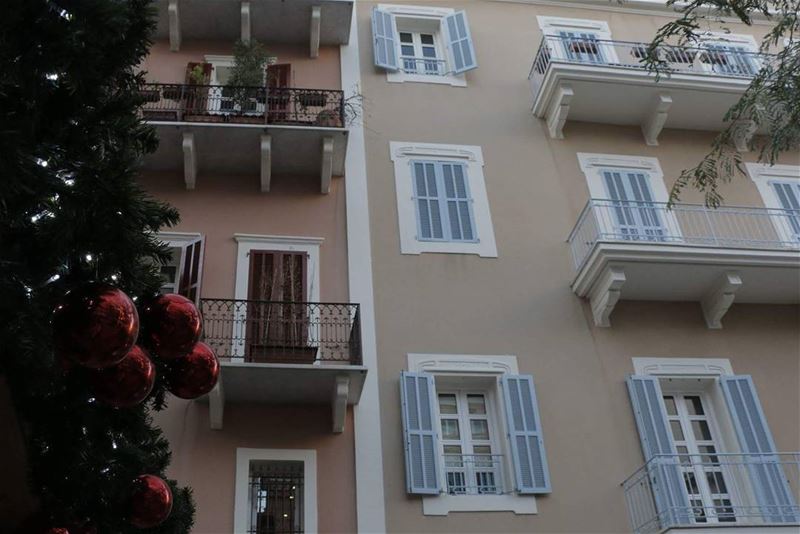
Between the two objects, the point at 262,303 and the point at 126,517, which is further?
the point at 262,303

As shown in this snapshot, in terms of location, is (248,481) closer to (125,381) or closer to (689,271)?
(125,381)

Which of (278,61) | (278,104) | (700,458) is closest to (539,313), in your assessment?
(700,458)

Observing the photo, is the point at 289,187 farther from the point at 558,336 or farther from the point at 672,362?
the point at 672,362

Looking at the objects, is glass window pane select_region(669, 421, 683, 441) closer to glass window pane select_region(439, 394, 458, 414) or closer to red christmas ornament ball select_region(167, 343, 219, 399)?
glass window pane select_region(439, 394, 458, 414)

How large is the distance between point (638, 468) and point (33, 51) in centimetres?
827

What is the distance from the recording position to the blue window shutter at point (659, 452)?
8.35 meters

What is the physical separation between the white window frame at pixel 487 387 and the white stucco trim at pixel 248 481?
4.65 ft

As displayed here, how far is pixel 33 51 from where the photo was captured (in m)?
2.74

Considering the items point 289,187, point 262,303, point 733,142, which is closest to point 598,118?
point 733,142

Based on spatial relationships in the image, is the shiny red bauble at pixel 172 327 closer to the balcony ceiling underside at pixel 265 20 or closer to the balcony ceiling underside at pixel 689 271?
the balcony ceiling underside at pixel 689 271

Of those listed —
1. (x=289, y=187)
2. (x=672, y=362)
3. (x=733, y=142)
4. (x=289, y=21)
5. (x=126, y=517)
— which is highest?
(x=289, y=21)

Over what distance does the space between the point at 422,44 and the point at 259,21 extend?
2.74 metres

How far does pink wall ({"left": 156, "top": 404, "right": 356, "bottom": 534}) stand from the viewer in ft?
28.0

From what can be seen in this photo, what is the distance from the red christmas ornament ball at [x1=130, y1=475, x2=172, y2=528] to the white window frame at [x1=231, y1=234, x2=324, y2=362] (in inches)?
240
